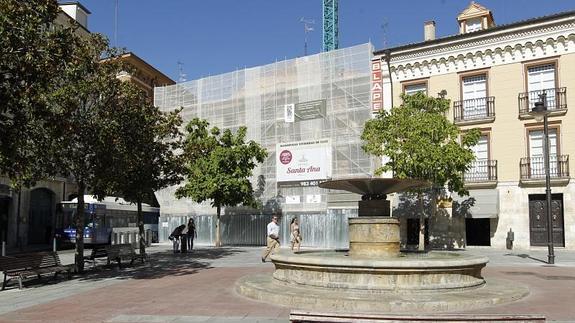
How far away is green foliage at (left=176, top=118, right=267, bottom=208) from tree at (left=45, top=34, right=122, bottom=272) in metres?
12.5

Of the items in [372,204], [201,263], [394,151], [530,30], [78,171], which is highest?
[530,30]

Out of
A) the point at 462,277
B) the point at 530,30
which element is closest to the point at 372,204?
the point at 462,277

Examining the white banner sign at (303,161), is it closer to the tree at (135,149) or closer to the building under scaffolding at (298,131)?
the building under scaffolding at (298,131)

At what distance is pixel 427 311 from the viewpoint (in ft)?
30.5

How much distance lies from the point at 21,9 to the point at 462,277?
1023 centimetres

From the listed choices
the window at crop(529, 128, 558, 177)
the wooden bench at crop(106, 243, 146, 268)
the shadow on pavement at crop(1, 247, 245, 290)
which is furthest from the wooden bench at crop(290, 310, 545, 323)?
the window at crop(529, 128, 558, 177)

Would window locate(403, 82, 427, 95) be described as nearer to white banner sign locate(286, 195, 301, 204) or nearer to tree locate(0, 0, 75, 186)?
white banner sign locate(286, 195, 301, 204)

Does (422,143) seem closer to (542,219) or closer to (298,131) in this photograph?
(542,219)

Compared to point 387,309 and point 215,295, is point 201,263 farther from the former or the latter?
point 387,309

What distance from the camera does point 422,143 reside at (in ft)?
76.9

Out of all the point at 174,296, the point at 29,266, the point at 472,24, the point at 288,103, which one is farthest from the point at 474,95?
the point at 29,266

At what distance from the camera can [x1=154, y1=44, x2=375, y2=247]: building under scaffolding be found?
30062 millimetres

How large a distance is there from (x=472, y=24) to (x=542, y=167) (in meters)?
9.99

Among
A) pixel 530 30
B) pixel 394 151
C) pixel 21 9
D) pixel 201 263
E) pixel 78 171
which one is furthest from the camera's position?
pixel 530 30
